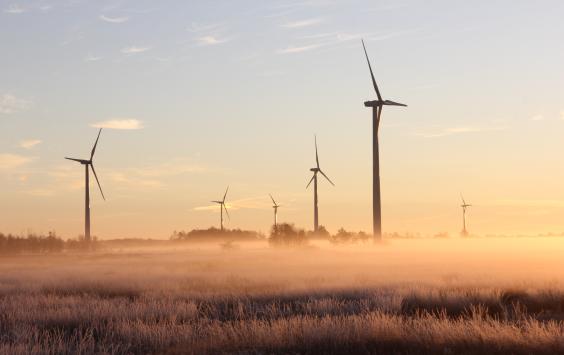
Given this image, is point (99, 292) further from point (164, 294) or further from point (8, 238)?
point (8, 238)

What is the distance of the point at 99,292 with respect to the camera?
3416 centimetres

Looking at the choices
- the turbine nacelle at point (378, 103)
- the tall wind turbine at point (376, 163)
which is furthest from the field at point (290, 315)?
the turbine nacelle at point (378, 103)

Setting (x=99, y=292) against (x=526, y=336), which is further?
(x=99, y=292)

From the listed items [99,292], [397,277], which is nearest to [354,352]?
[99,292]

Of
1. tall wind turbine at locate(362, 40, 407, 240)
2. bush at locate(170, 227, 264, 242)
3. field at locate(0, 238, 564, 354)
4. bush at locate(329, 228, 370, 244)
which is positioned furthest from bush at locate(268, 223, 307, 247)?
bush at locate(170, 227, 264, 242)

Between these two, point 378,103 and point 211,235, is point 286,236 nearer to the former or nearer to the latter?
point 378,103

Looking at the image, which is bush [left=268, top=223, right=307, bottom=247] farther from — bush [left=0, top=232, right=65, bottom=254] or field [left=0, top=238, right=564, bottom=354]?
field [left=0, top=238, right=564, bottom=354]

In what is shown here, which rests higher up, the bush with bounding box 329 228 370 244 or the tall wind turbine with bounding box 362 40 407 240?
the tall wind turbine with bounding box 362 40 407 240

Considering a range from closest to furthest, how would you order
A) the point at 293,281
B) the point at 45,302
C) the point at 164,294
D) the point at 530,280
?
the point at 45,302, the point at 164,294, the point at 530,280, the point at 293,281

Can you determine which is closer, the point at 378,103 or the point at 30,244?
the point at 378,103

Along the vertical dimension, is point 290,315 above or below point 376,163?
below

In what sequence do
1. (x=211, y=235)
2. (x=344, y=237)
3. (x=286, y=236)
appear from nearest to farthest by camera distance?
1. (x=286, y=236)
2. (x=344, y=237)
3. (x=211, y=235)

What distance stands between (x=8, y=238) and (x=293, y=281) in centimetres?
6673

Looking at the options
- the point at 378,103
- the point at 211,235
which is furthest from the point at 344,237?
the point at 211,235
